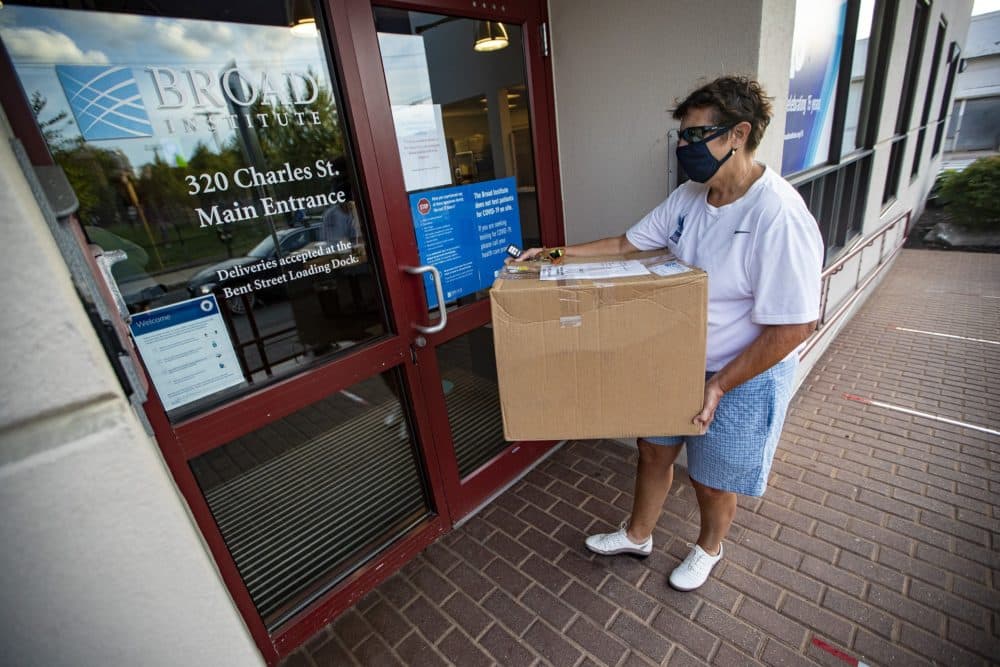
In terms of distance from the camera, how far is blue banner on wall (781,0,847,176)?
2559mm

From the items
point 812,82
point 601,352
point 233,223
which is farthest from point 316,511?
Result: point 812,82

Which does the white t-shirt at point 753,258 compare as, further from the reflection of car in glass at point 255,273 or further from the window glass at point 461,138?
the reflection of car in glass at point 255,273

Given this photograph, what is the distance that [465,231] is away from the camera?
7.35 ft

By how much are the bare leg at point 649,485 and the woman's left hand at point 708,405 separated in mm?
512

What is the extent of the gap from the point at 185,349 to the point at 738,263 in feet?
5.99

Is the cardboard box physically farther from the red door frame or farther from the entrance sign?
the entrance sign

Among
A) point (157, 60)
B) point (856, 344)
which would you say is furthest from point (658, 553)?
point (856, 344)

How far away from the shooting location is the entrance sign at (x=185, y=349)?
1.46m

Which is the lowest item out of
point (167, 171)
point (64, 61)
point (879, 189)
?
point (879, 189)

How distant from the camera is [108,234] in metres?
1.39

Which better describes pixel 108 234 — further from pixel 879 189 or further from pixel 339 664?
pixel 879 189

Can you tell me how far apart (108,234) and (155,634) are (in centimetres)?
117

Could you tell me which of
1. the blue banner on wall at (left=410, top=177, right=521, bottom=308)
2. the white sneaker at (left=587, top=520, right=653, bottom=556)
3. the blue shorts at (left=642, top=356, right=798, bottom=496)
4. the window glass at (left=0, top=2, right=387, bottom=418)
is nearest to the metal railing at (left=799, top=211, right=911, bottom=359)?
the blue shorts at (left=642, top=356, right=798, bottom=496)

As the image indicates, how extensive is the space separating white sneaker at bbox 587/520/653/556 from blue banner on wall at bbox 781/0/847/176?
221 cm
